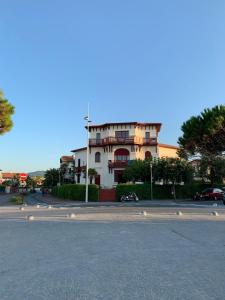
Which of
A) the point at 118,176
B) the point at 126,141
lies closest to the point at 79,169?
the point at 118,176

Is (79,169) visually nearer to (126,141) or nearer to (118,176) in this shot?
(118,176)

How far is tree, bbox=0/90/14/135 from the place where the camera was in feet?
130

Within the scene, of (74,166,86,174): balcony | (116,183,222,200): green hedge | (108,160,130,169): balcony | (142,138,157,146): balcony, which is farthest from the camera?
(74,166,86,174): balcony

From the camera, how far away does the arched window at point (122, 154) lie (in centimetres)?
6669

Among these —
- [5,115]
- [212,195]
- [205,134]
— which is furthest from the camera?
[205,134]

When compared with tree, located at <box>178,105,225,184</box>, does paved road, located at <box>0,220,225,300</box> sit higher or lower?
lower

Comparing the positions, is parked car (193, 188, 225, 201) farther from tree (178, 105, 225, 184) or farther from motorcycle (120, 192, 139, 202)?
motorcycle (120, 192, 139, 202)

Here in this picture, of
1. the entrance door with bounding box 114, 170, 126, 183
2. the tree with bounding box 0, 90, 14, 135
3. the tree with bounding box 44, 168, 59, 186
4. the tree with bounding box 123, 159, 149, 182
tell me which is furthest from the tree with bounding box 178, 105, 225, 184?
the tree with bounding box 44, 168, 59, 186

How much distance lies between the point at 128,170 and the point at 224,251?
4715 cm

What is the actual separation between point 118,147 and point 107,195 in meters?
13.5

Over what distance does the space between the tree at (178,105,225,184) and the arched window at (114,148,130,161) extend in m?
11.6

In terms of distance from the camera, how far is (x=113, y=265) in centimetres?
794

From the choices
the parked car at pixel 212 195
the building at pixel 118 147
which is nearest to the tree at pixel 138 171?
the building at pixel 118 147

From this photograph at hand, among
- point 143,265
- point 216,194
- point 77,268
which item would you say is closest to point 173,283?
point 143,265
